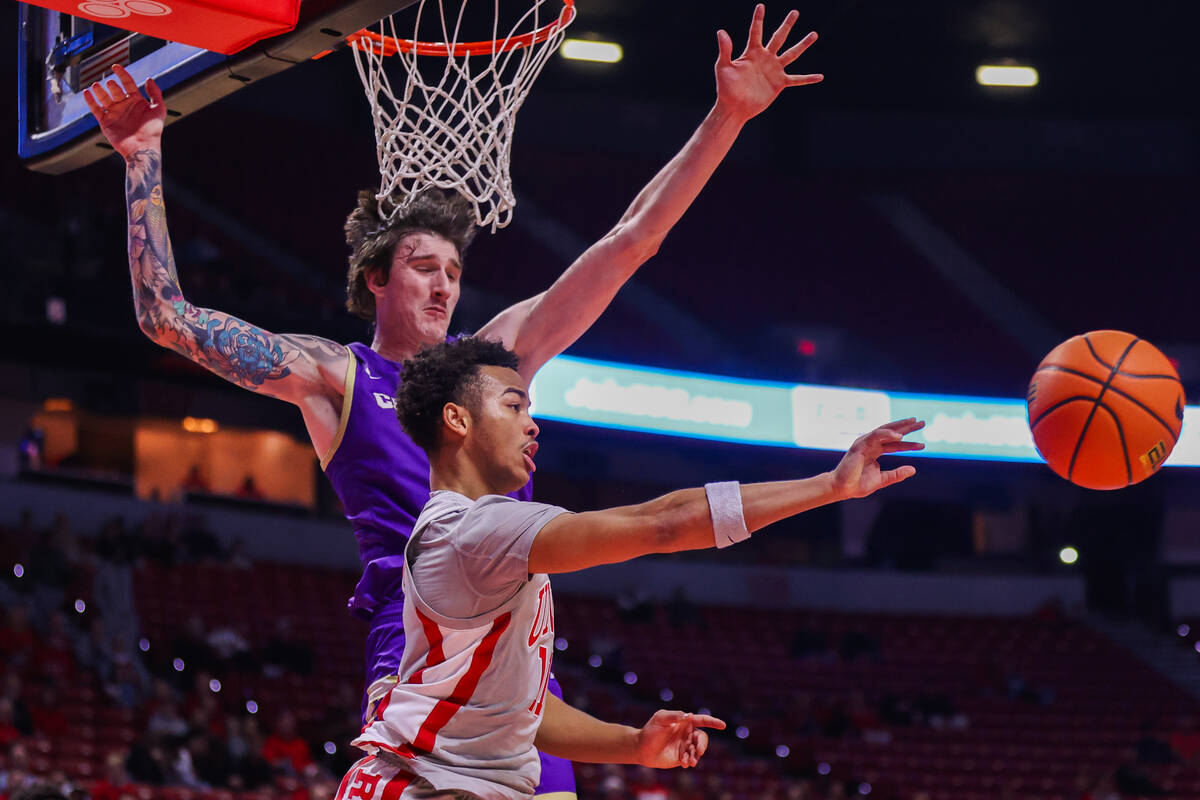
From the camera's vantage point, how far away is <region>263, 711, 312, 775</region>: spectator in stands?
980cm

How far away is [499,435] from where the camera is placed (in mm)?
2518

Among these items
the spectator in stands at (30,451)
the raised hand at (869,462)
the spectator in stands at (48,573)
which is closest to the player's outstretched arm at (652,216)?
the raised hand at (869,462)

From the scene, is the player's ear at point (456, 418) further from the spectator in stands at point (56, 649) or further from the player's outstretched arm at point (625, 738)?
the spectator in stands at point (56, 649)

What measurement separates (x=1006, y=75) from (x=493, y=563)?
16.6 meters

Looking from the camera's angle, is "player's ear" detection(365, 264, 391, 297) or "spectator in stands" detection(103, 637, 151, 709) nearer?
"player's ear" detection(365, 264, 391, 297)

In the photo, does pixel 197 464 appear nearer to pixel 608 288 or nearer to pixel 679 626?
pixel 679 626

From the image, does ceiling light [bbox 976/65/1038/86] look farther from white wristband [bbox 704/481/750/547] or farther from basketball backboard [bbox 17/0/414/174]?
white wristband [bbox 704/481/750/547]

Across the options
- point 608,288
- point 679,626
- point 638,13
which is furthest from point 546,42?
point 679,626

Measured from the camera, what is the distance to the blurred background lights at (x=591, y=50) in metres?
16.8

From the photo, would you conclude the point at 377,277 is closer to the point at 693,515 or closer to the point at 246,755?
the point at 693,515

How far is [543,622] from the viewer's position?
2.54 metres

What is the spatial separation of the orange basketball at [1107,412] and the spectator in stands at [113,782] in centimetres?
584

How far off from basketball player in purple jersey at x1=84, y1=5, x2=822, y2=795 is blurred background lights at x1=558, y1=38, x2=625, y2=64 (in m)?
13.8

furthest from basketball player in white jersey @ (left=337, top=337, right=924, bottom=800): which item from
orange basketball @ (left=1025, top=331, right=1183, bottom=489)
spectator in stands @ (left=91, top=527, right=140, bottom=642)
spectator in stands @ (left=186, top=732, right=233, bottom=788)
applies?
spectator in stands @ (left=91, top=527, right=140, bottom=642)
